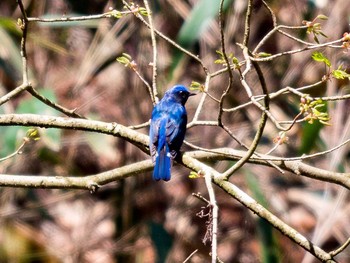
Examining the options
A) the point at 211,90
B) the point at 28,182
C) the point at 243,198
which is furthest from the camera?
the point at 211,90

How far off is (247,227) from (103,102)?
7.50 ft

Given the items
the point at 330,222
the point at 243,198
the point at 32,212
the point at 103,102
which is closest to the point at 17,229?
the point at 32,212

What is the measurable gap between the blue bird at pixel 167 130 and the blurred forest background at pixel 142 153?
4.45 ft

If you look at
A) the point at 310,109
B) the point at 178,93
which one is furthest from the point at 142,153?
the point at 310,109

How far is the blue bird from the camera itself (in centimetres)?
455

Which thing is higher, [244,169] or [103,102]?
[103,102]

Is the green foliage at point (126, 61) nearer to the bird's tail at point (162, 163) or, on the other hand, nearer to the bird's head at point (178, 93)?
the bird's tail at point (162, 163)

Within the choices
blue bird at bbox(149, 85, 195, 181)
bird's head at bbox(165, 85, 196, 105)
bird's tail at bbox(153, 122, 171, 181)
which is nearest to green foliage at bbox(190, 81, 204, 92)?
blue bird at bbox(149, 85, 195, 181)

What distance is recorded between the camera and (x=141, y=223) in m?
8.30

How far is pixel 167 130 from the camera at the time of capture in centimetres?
498

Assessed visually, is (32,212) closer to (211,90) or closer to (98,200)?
(98,200)

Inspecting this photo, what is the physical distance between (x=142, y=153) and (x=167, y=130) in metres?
3.20

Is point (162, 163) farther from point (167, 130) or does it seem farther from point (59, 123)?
point (59, 123)

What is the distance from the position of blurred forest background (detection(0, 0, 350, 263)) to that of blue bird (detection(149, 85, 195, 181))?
1.36 m
